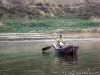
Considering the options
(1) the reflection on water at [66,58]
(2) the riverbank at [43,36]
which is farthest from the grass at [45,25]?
(1) the reflection on water at [66,58]

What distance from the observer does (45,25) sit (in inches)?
2422

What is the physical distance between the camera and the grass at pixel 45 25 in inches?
2309

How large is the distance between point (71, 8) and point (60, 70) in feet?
177

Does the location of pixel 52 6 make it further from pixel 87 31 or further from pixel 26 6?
pixel 87 31

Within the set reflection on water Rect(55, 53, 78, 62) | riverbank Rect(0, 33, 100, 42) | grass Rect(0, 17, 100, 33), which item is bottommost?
reflection on water Rect(55, 53, 78, 62)

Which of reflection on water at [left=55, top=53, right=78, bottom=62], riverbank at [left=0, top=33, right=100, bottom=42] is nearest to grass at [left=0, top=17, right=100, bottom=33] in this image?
riverbank at [left=0, top=33, right=100, bottom=42]

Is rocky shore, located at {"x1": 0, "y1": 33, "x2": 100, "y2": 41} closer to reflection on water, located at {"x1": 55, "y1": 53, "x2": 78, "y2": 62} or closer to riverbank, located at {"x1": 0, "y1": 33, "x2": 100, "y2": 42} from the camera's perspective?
riverbank, located at {"x1": 0, "y1": 33, "x2": 100, "y2": 42}

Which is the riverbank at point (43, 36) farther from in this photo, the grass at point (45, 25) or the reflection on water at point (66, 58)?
the reflection on water at point (66, 58)

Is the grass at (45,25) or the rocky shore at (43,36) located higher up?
the grass at (45,25)

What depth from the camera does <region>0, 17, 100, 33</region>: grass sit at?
58656 mm

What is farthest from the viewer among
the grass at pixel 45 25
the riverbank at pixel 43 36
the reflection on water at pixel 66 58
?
the grass at pixel 45 25

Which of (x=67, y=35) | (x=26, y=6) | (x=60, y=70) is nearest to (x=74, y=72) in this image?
(x=60, y=70)

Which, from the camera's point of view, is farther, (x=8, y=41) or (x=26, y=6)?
(x=26, y=6)

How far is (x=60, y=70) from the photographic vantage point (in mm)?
20531
